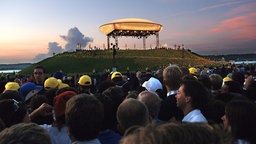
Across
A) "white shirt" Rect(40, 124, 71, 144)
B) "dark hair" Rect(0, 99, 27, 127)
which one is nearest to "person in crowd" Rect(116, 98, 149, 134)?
"white shirt" Rect(40, 124, 71, 144)

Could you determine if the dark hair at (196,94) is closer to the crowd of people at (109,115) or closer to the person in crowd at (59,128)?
the crowd of people at (109,115)

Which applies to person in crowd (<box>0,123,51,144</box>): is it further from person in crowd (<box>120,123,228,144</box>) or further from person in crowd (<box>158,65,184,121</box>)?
person in crowd (<box>158,65,184,121</box>)

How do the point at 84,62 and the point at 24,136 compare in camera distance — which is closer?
the point at 24,136

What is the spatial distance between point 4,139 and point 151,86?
6.05 meters

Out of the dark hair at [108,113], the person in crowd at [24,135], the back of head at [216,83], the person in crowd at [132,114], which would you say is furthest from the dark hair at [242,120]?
the back of head at [216,83]

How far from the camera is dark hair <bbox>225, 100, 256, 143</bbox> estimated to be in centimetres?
338

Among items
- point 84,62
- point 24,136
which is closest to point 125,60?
point 84,62

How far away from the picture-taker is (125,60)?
→ 251 feet

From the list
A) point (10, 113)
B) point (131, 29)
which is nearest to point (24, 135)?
point (10, 113)

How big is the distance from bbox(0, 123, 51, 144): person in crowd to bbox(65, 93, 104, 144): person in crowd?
1.15m

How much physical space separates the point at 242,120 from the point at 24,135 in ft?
7.94

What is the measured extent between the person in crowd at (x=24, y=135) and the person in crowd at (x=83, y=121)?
1148mm

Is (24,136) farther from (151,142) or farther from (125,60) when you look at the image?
(125,60)

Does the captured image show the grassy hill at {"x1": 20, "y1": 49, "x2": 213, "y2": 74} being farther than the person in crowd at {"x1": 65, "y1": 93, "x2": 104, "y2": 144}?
Yes
